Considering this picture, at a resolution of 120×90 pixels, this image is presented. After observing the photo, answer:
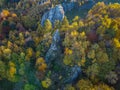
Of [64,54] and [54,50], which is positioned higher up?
[54,50]

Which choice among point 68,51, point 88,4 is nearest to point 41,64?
point 68,51

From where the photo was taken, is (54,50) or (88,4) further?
(88,4)

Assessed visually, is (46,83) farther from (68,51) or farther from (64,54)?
(68,51)

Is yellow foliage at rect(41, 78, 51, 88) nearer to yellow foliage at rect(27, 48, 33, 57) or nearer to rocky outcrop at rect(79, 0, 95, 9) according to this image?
yellow foliage at rect(27, 48, 33, 57)

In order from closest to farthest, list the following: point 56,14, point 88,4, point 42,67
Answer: point 42,67 < point 56,14 < point 88,4

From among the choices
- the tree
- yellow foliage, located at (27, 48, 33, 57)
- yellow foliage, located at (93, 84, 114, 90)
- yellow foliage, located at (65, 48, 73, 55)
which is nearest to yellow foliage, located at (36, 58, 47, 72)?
yellow foliage, located at (27, 48, 33, 57)

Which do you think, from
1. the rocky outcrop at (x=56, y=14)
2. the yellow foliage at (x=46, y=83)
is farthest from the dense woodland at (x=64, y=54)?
the rocky outcrop at (x=56, y=14)
